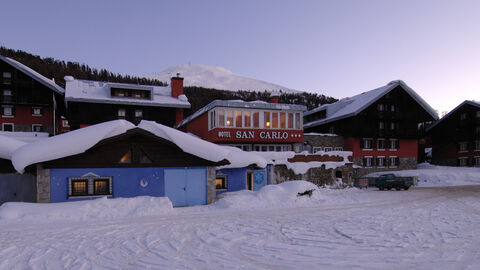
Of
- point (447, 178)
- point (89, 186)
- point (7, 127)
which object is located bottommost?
point (447, 178)

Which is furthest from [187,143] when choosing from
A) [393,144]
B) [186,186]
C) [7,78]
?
[393,144]

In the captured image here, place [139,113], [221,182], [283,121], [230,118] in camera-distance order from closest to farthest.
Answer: [221,182], [230,118], [283,121], [139,113]

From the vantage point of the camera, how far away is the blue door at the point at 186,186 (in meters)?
17.1

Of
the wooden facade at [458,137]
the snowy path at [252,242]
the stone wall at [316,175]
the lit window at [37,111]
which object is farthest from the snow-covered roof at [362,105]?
the lit window at [37,111]

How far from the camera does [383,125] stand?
4181 centimetres

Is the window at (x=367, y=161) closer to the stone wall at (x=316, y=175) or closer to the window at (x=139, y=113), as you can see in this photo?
the stone wall at (x=316, y=175)

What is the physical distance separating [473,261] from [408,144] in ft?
131

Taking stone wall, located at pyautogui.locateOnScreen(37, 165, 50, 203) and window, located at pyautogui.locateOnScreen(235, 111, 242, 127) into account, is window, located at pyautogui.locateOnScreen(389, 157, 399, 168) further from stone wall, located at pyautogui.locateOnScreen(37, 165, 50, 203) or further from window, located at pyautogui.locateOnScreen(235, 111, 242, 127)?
stone wall, located at pyautogui.locateOnScreen(37, 165, 50, 203)

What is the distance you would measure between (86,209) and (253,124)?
17810 millimetres

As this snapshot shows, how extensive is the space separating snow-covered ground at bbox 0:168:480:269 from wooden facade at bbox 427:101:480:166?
34324mm

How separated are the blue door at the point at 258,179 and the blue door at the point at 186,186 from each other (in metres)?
6.98

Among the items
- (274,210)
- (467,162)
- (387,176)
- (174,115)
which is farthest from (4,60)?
(467,162)

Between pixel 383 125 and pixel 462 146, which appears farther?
pixel 462 146

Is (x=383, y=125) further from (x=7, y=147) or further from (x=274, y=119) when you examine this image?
(x=7, y=147)
